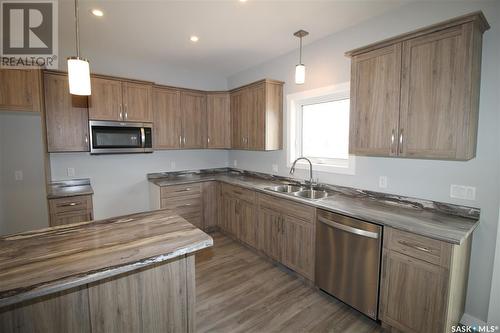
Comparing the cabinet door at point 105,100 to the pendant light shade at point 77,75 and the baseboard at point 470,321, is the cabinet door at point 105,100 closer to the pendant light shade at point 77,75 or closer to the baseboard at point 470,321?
the pendant light shade at point 77,75

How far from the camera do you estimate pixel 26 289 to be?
989 mm

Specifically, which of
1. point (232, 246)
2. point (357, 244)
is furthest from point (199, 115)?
point (357, 244)

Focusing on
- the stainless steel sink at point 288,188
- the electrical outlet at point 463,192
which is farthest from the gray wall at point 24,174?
the electrical outlet at point 463,192

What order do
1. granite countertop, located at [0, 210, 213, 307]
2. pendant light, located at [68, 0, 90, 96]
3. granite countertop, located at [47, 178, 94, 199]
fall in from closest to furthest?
granite countertop, located at [0, 210, 213, 307] < pendant light, located at [68, 0, 90, 96] < granite countertop, located at [47, 178, 94, 199]

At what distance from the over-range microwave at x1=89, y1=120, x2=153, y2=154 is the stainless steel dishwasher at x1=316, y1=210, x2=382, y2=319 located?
2746 millimetres

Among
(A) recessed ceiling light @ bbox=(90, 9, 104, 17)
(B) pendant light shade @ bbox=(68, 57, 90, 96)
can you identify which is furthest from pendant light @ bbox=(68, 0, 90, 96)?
(A) recessed ceiling light @ bbox=(90, 9, 104, 17)

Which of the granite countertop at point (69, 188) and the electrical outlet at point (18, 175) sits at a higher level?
the electrical outlet at point (18, 175)

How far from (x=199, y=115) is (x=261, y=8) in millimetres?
2285

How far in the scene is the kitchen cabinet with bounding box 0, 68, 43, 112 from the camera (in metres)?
2.52

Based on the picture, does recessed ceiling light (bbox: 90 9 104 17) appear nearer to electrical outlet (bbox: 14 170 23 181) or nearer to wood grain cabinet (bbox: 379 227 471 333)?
electrical outlet (bbox: 14 170 23 181)

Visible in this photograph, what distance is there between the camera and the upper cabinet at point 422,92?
170cm

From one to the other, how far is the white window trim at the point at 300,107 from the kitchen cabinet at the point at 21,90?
3088 mm

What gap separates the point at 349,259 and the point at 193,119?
324 cm

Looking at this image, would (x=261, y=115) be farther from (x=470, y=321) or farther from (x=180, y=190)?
(x=470, y=321)
